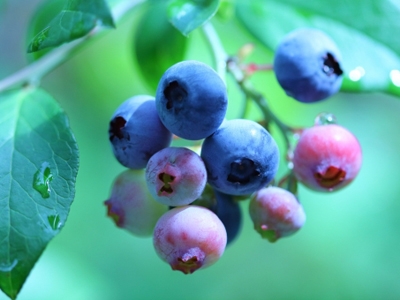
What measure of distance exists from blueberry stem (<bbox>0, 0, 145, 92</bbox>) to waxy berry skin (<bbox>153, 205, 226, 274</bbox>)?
69cm

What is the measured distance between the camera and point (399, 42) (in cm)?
130

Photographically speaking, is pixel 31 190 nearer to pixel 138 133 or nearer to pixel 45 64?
pixel 138 133

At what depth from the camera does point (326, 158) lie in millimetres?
972

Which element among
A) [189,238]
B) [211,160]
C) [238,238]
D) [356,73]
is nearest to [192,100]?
[211,160]

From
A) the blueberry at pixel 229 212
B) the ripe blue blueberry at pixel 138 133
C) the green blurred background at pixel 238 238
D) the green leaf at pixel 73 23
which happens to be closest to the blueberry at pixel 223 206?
the blueberry at pixel 229 212

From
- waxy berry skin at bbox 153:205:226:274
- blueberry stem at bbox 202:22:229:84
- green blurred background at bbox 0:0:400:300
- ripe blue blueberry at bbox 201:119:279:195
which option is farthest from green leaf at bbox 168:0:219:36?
green blurred background at bbox 0:0:400:300

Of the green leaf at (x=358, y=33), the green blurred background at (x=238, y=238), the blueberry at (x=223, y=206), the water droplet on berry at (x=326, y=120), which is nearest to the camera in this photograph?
the blueberry at (x=223, y=206)

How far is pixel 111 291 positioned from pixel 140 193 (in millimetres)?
1706

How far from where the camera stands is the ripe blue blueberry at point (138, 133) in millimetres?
920

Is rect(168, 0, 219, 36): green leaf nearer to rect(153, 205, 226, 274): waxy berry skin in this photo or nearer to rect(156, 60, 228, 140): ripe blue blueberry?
rect(156, 60, 228, 140): ripe blue blueberry

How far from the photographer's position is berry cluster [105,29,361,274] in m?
0.84

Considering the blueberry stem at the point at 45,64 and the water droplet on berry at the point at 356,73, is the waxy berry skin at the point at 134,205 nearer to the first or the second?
the blueberry stem at the point at 45,64

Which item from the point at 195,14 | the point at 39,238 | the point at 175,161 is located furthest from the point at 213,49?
the point at 39,238

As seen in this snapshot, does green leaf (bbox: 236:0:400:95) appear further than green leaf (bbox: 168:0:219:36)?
Yes
